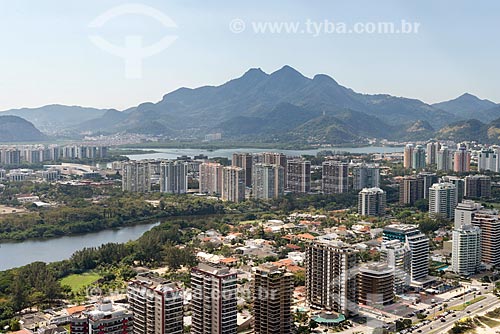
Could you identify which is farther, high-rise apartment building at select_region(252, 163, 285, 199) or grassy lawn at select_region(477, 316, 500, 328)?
high-rise apartment building at select_region(252, 163, 285, 199)

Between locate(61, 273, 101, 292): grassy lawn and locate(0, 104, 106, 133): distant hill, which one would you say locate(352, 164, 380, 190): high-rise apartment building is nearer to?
locate(61, 273, 101, 292): grassy lawn

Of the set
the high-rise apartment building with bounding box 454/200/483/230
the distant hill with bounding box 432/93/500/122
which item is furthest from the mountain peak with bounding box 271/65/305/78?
the high-rise apartment building with bounding box 454/200/483/230

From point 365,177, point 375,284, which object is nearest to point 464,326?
point 375,284

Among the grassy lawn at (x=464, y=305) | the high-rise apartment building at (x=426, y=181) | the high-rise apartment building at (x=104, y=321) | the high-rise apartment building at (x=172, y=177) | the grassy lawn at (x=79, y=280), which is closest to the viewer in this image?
the high-rise apartment building at (x=104, y=321)

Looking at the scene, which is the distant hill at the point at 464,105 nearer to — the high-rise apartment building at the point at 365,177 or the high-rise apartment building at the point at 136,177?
the high-rise apartment building at the point at 365,177

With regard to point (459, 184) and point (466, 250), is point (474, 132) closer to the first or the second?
point (459, 184)

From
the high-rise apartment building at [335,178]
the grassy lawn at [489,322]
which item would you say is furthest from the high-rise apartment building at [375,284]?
the high-rise apartment building at [335,178]

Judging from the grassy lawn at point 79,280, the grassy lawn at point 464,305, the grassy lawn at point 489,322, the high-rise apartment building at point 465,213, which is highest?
the high-rise apartment building at point 465,213
